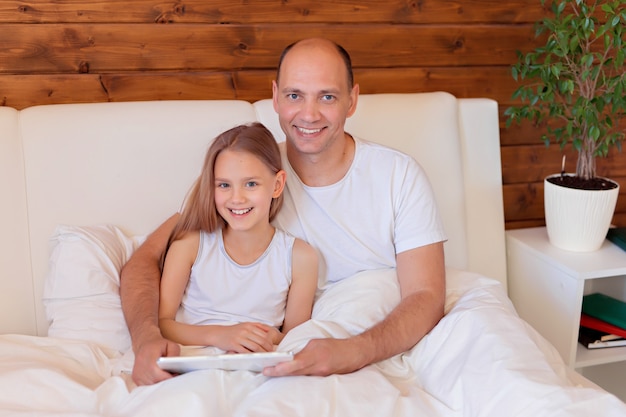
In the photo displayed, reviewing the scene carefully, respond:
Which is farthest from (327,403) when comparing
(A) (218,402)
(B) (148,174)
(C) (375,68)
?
(C) (375,68)

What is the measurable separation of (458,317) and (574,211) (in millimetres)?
734

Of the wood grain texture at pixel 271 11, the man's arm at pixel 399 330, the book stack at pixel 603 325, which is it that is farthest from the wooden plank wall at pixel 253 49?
the man's arm at pixel 399 330

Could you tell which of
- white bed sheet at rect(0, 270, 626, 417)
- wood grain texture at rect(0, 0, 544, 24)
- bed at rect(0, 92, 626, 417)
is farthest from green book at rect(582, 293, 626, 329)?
wood grain texture at rect(0, 0, 544, 24)

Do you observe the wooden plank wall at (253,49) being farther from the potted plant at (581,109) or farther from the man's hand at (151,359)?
the man's hand at (151,359)

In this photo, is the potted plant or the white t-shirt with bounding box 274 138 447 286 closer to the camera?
the white t-shirt with bounding box 274 138 447 286

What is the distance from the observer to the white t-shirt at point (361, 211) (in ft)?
5.88

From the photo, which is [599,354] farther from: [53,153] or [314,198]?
[53,153]

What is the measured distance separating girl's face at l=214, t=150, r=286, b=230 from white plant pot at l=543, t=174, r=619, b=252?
37.5 inches

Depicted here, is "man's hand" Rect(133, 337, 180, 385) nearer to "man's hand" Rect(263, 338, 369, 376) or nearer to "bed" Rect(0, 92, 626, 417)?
"bed" Rect(0, 92, 626, 417)

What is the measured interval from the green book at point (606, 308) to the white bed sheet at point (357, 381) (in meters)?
0.62

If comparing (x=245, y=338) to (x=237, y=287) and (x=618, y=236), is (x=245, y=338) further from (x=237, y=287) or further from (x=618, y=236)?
(x=618, y=236)

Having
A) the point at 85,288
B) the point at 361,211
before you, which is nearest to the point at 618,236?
the point at 361,211

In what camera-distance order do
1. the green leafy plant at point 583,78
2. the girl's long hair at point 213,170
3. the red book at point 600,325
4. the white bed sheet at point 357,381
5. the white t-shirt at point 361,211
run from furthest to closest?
the red book at point 600,325
the green leafy plant at point 583,78
the white t-shirt at point 361,211
the girl's long hair at point 213,170
the white bed sheet at point 357,381

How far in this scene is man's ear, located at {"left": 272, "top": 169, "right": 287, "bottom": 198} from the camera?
5.63 feet
